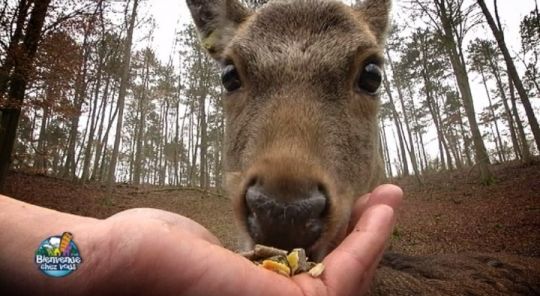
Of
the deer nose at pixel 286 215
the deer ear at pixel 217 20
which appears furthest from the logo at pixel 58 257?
the deer ear at pixel 217 20

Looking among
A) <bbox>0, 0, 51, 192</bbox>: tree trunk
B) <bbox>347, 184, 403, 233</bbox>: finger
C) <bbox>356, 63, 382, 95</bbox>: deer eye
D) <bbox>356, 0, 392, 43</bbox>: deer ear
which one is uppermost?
<bbox>0, 0, 51, 192</bbox>: tree trunk

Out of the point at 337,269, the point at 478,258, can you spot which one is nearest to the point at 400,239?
the point at 478,258

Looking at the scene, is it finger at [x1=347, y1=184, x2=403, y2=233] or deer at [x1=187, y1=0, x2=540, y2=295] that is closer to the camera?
deer at [x1=187, y1=0, x2=540, y2=295]

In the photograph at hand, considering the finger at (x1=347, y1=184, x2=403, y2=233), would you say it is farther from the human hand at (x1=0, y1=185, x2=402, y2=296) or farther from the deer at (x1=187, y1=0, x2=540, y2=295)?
the human hand at (x1=0, y1=185, x2=402, y2=296)

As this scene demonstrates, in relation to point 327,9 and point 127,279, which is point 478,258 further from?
point 127,279

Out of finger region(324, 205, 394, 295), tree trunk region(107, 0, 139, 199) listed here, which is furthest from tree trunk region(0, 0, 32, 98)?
finger region(324, 205, 394, 295)

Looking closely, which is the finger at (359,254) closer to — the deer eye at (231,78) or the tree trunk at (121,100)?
the deer eye at (231,78)

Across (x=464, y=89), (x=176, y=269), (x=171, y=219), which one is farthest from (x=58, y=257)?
(x=464, y=89)
